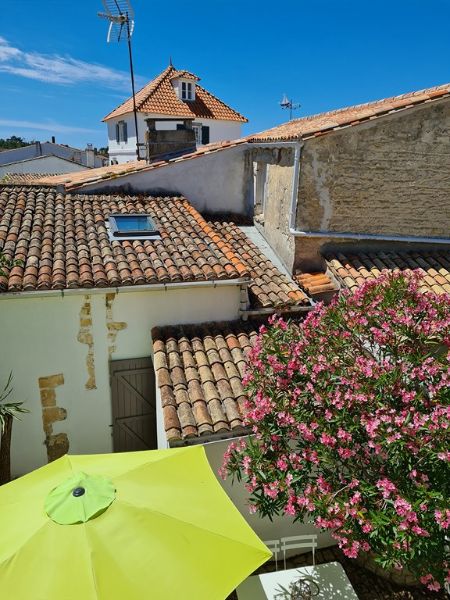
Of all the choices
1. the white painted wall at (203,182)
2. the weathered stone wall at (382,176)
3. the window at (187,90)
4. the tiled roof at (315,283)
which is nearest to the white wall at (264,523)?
the tiled roof at (315,283)

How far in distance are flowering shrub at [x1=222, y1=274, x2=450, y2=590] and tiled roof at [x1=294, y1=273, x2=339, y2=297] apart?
2534 mm

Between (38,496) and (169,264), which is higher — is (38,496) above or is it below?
below

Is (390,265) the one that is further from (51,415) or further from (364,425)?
(51,415)

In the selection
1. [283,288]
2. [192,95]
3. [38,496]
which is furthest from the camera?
[192,95]

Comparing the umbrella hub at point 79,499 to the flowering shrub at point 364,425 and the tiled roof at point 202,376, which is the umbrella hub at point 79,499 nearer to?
the tiled roof at point 202,376

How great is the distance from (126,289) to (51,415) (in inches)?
114

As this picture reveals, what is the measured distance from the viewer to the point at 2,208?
9.41 m

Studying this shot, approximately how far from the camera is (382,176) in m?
9.33

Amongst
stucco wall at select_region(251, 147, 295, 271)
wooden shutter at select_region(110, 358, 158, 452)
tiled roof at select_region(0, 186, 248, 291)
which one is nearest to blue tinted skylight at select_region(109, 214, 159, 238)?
tiled roof at select_region(0, 186, 248, 291)

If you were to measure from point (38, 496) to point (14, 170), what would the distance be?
36.4m

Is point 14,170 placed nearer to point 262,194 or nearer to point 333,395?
point 262,194

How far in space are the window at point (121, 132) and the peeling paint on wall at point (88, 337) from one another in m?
28.3

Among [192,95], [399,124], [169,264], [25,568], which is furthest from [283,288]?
[192,95]

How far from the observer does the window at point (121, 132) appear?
106ft
